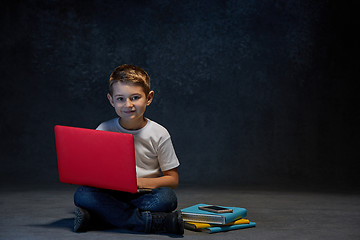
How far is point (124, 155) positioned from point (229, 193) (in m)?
1.47

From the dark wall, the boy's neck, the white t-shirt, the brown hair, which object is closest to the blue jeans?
the white t-shirt

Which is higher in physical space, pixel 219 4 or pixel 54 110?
pixel 219 4

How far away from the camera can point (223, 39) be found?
400 centimetres

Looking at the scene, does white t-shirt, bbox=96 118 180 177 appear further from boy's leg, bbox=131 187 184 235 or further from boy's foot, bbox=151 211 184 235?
boy's foot, bbox=151 211 184 235

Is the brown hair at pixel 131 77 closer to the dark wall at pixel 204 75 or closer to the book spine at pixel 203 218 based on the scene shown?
the book spine at pixel 203 218

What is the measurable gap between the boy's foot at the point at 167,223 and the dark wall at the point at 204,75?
5.92ft

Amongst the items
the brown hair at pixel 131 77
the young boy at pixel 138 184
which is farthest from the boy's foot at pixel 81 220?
the brown hair at pixel 131 77

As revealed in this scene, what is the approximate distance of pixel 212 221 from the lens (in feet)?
6.96

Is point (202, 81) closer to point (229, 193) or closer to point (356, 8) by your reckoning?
point (229, 193)

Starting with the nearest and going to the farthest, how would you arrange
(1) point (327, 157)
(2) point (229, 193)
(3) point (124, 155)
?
(3) point (124, 155) → (2) point (229, 193) → (1) point (327, 157)

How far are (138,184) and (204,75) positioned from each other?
1.98m

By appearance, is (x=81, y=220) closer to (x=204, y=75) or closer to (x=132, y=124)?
(x=132, y=124)

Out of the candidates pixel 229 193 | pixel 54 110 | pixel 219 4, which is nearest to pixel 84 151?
pixel 229 193

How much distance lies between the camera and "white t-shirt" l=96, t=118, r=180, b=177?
2242 mm
